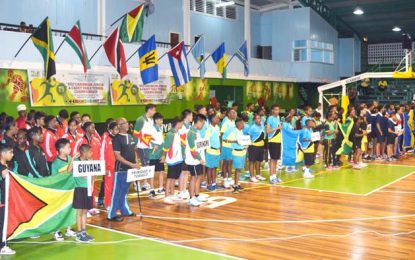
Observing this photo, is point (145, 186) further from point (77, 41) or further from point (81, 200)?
point (77, 41)

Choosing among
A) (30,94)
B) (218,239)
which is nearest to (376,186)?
(218,239)

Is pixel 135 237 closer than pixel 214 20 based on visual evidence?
Yes

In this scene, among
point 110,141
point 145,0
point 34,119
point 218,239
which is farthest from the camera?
point 145,0

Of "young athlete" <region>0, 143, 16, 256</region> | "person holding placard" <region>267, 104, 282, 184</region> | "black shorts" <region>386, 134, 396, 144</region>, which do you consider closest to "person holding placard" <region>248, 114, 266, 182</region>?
"person holding placard" <region>267, 104, 282, 184</region>

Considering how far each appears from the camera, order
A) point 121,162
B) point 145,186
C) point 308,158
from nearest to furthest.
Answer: point 121,162 < point 145,186 < point 308,158

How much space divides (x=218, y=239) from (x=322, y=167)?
828cm

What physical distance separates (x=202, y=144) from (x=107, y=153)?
1.85m

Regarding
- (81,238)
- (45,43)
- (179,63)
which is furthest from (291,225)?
(179,63)

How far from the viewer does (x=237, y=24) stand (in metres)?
29.7

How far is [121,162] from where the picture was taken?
8.38 metres

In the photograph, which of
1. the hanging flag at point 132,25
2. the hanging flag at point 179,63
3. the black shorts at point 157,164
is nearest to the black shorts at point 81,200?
the black shorts at point 157,164

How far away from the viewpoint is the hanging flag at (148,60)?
14727 millimetres

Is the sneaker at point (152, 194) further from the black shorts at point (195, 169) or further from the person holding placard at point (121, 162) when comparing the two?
the person holding placard at point (121, 162)

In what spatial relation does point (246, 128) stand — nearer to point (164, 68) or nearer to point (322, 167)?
point (322, 167)
